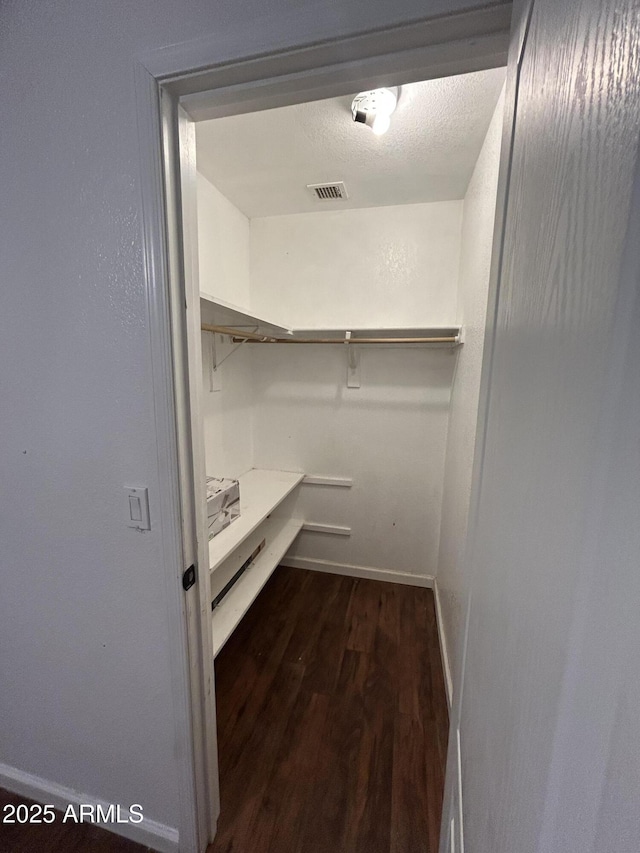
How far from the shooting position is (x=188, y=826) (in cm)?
103

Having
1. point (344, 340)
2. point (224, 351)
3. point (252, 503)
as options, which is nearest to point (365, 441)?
point (344, 340)

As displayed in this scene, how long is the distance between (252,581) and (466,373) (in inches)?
61.1

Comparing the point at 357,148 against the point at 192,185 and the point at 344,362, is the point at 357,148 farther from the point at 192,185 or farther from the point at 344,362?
the point at 344,362

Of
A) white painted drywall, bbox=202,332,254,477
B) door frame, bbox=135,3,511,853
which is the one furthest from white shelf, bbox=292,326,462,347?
door frame, bbox=135,3,511,853

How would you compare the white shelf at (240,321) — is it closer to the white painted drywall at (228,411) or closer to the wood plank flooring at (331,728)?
the white painted drywall at (228,411)

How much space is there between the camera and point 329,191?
1945mm

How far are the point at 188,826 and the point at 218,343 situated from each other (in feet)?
6.55

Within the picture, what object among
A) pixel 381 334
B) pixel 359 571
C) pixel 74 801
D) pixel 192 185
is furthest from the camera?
pixel 359 571

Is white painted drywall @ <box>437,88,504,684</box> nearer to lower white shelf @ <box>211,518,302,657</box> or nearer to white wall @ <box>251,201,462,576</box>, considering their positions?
white wall @ <box>251,201,462,576</box>

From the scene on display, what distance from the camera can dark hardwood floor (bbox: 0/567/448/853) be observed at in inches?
44.4

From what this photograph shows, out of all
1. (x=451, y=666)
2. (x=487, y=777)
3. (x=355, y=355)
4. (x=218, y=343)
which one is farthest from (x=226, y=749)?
(x=355, y=355)

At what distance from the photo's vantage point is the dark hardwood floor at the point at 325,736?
1127 millimetres

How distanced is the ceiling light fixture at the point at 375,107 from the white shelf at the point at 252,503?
67.9 inches

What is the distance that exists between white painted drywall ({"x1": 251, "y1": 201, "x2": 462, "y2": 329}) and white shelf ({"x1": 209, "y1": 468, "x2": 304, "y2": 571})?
3.61 ft
